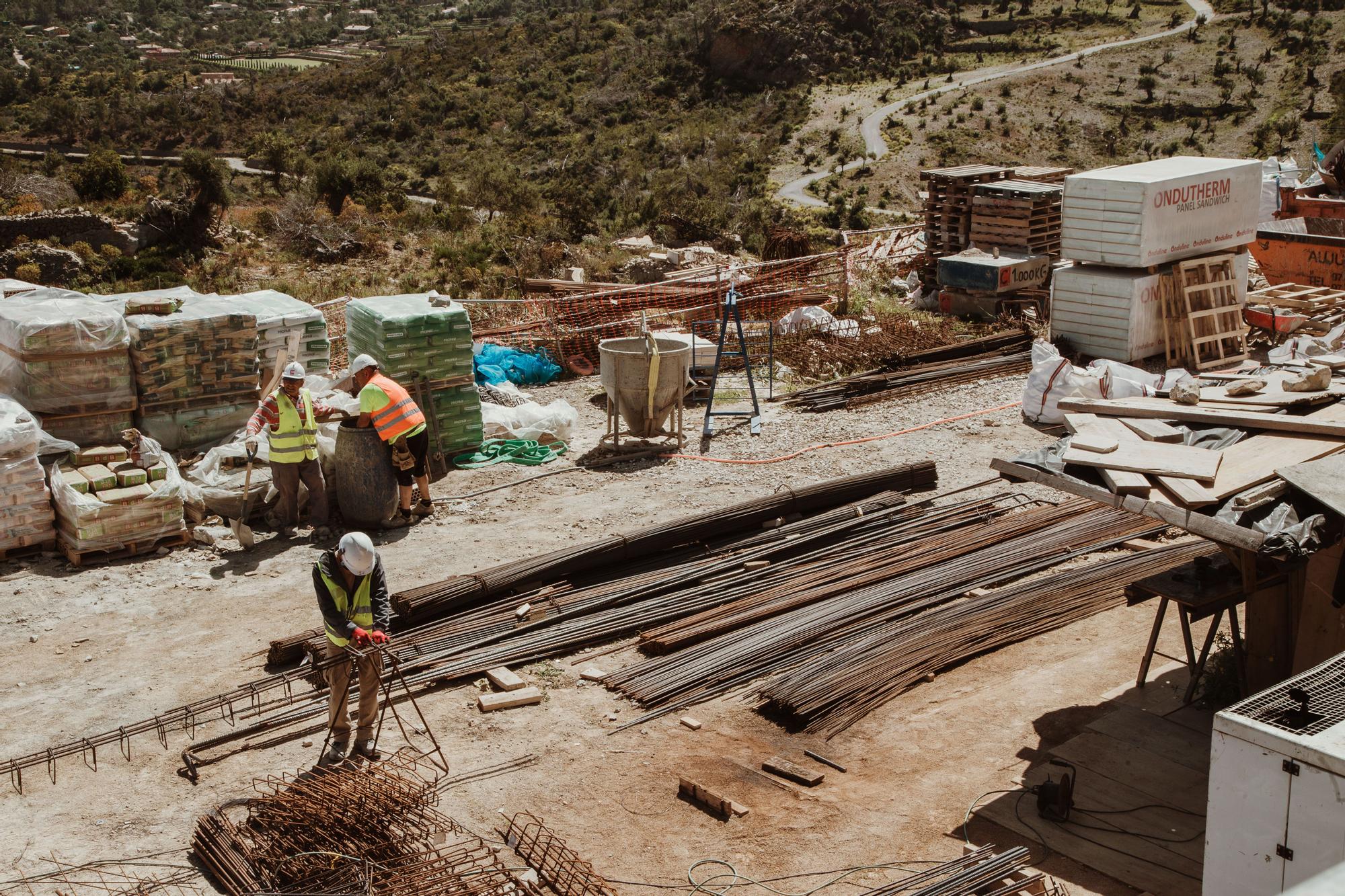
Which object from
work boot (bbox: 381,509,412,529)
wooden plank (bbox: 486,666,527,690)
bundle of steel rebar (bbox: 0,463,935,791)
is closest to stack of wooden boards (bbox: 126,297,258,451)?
work boot (bbox: 381,509,412,529)

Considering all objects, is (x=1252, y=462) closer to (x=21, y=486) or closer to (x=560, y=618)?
(x=560, y=618)

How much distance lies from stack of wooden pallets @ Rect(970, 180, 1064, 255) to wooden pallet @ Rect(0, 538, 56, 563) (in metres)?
15.6

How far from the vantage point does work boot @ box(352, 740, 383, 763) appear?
7.82m

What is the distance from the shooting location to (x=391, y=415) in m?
11.4

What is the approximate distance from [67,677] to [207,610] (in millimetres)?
1342

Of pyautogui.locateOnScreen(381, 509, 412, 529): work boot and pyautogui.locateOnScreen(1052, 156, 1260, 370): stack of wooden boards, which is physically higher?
pyautogui.locateOnScreen(1052, 156, 1260, 370): stack of wooden boards

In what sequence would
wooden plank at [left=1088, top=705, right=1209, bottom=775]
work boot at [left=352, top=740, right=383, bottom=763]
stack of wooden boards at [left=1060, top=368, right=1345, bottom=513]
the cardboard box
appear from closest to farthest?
stack of wooden boards at [left=1060, top=368, right=1345, bottom=513], wooden plank at [left=1088, top=705, right=1209, bottom=775], work boot at [left=352, top=740, right=383, bottom=763], the cardboard box

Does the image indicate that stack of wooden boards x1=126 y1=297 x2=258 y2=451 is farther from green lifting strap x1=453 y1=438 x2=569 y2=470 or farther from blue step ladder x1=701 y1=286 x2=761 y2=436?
blue step ladder x1=701 y1=286 x2=761 y2=436

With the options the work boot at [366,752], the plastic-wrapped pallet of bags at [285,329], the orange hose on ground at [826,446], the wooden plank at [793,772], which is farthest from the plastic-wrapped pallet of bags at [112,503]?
the wooden plank at [793,772]

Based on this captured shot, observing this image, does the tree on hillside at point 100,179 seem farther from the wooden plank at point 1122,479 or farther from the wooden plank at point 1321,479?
the wooden plank at point 1321,479

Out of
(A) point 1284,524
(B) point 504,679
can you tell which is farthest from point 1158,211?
(B) point 504,679

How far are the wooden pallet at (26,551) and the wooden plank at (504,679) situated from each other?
4950 millimetres

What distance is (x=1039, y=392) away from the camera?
14.8m

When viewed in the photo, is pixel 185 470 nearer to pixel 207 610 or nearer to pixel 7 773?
pixel 207 610
